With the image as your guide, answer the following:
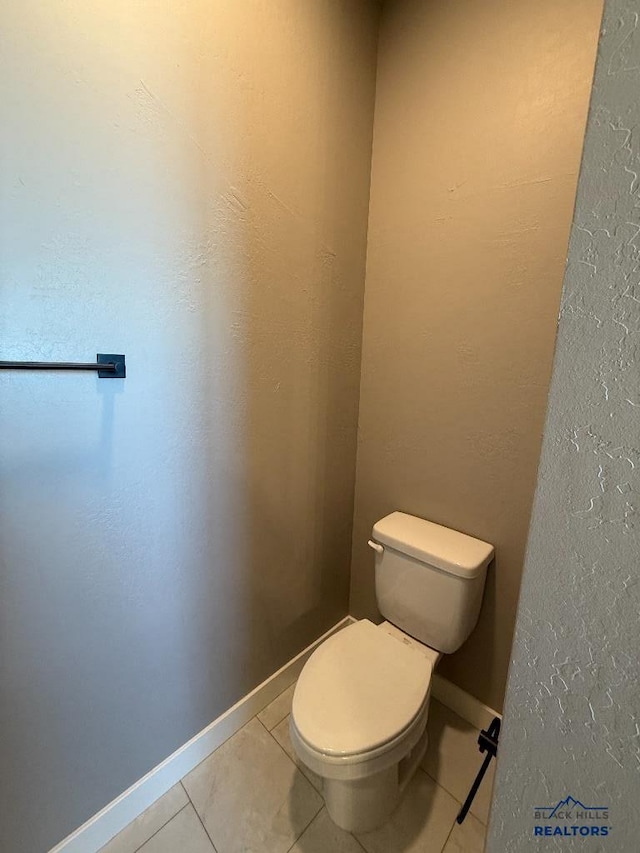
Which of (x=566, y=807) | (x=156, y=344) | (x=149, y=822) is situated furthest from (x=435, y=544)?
(x=149, y=822)

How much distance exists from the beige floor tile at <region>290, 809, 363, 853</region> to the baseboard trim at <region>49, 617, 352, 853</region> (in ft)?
1.27

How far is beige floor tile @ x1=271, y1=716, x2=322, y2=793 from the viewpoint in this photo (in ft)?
3.81

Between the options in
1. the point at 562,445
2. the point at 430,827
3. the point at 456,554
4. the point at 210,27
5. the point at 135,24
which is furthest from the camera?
the point at 456,554

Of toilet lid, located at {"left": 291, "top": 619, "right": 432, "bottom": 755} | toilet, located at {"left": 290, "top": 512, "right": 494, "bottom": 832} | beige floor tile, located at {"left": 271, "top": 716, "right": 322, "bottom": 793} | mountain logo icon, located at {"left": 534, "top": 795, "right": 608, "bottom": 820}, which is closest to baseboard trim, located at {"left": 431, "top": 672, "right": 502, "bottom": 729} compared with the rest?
toilet, located at {"left": 290, "top": 512, "right": 494, "bottom": 832}

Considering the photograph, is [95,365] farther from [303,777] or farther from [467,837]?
[467,837]

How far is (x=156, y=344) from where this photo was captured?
2.99 feet

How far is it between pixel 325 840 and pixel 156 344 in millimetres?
1464

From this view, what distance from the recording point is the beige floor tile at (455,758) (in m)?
1.14

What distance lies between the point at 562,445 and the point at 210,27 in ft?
4.08

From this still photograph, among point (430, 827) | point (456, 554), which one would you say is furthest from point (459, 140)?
point (430, 827)

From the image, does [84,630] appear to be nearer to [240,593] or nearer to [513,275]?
[240,593]

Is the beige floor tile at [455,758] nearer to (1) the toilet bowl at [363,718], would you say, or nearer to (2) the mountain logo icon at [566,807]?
(1) the toilet bowl at [363,718]

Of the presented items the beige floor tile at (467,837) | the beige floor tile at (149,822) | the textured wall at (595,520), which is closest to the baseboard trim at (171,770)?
the beige floor tile at (149,822)

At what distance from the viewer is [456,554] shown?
3.84 ft
